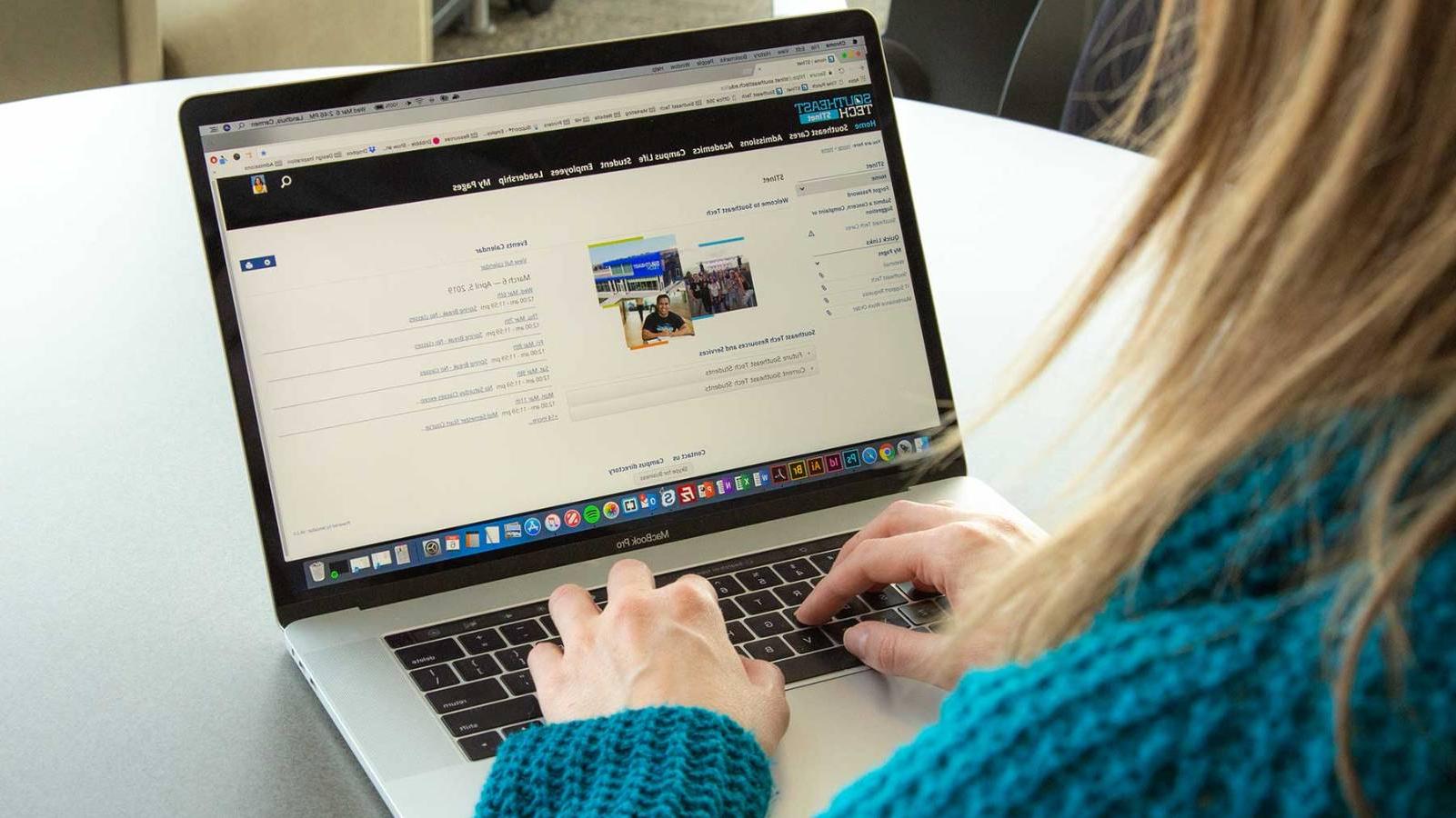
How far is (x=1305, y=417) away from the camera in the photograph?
39 cm

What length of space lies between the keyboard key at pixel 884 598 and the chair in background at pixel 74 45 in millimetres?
1793

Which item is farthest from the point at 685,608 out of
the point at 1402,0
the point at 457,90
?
the point at 1402,0

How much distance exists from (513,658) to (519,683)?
0.02m

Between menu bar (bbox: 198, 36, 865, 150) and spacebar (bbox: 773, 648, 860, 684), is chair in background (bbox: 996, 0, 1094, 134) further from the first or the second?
spacebar (bbox: 773, 648, 860, 684)

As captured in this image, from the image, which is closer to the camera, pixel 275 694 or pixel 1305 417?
pixel 1305 417

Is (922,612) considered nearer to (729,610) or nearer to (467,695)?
(729,610)

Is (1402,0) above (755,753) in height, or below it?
above

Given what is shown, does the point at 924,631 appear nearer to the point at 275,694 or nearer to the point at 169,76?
the point at 275,694

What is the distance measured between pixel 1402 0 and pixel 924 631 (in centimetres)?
46

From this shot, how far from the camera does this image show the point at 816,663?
29.3 inches

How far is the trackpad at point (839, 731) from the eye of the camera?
2.20ft

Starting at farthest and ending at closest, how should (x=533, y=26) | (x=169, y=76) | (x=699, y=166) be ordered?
(x=533, y=26) < (x=169, y=76) < (x=699, y=166)

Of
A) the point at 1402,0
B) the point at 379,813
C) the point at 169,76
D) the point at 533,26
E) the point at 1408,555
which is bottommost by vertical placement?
the point at 379,813

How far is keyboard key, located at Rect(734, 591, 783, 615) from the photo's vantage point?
0.78 meters
